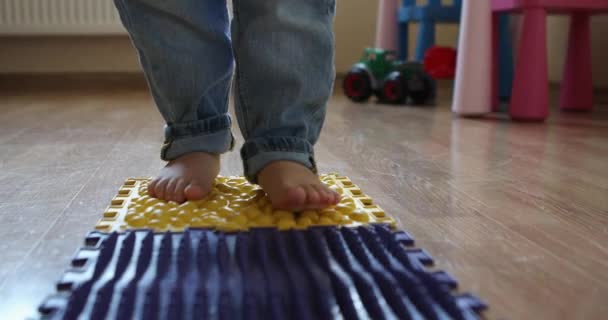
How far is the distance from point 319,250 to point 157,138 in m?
0.85

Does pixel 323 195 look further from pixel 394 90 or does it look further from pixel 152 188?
pixel 394 90

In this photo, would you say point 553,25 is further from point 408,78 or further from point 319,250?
point 319,250

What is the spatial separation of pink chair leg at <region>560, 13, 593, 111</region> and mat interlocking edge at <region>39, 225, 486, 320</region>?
5.14 ft

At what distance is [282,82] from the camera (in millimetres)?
772

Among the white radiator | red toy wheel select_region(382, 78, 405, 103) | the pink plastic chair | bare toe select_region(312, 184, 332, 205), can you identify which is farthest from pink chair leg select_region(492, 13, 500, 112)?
the white radiator

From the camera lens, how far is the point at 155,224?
0.69m

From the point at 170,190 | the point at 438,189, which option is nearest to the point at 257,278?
the point at 170,190

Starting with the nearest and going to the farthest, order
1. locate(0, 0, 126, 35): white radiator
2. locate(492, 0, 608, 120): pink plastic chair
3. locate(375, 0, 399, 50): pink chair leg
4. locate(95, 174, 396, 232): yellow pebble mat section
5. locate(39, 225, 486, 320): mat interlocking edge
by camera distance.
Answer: locate(39, 225, 486, 320): mat interlocking edge, locate(95, 174, 396, 232): yellow pebble mat section, locate(492, 0, 608, 120): pink plastic chair, locate(375, 0, 399, 50): pink chair leg, locate(0, 0, 126, 35): white radiator

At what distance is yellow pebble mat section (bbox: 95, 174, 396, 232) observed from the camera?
69 centimetres

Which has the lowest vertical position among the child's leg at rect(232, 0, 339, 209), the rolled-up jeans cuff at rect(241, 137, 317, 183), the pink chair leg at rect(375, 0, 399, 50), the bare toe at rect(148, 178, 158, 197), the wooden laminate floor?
the wooden laminate floor

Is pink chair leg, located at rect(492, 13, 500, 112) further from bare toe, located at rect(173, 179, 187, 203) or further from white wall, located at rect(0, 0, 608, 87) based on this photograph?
bare toe, located at rect(173, 179, 187, 203)

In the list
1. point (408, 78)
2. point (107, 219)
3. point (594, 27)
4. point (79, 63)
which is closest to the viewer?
point (107, 219)

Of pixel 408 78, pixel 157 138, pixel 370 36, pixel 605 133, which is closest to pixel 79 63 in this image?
pixel 370 36

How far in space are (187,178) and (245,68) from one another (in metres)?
0.15
